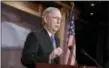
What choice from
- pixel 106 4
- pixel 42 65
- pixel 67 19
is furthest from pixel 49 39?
pixel 106 4

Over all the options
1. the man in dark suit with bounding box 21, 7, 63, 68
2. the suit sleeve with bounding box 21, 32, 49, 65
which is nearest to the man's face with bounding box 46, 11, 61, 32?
the man in dark suit with bounding box 21, 7, 63, 68

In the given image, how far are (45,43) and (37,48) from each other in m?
0.07

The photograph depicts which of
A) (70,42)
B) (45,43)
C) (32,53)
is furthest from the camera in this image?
(70,42)

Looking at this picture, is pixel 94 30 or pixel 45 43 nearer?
pixel 45 43

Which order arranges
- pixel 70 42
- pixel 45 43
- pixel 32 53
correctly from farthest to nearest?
pixel 70 42 < pixel 45 43 < pixel 32 53

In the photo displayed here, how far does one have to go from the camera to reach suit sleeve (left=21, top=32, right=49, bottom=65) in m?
1.50

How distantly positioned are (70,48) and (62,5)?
0.97 feet

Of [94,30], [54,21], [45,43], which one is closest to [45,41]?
[45,43]

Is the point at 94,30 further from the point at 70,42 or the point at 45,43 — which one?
the point at 45,43

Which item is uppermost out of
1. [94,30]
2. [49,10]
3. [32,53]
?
[49,10]

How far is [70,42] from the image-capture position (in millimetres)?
1812

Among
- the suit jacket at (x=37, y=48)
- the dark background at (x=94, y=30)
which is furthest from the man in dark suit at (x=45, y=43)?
the dark background at (x=94, y=30)

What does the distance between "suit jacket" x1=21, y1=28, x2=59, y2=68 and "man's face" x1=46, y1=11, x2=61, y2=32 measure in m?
0.05

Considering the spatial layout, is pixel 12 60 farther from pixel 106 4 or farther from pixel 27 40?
pixel 106 4
